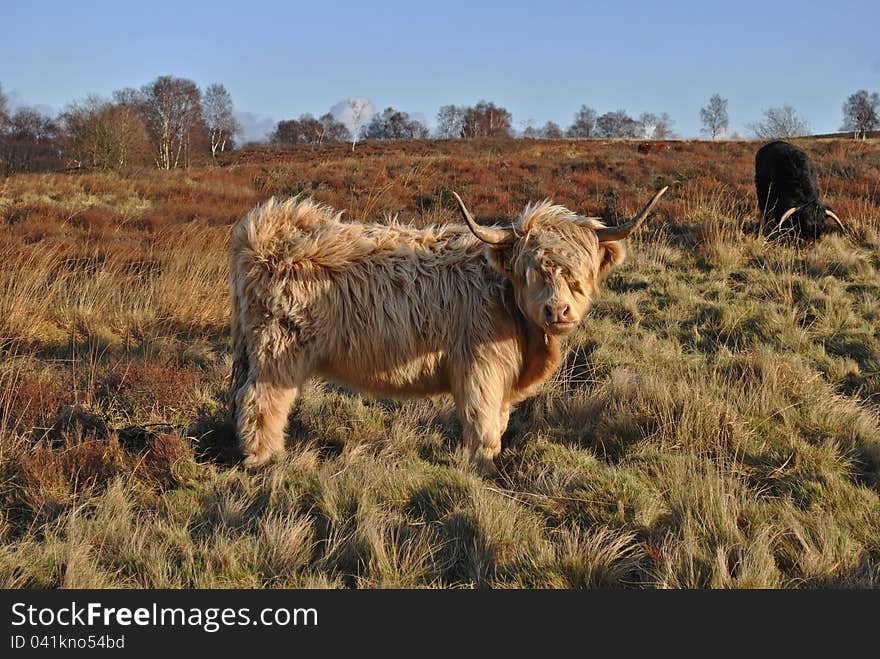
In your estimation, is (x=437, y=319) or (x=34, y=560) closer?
(x=34, y=560)

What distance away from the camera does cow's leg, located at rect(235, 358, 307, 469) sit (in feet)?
12.9

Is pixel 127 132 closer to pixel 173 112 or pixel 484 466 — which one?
pixel 173 112

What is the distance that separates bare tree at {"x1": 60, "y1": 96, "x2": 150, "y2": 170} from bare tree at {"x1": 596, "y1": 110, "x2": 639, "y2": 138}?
6709 centimetres

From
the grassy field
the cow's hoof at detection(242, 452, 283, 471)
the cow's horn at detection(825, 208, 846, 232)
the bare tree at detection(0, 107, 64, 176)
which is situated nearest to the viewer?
the grassy field

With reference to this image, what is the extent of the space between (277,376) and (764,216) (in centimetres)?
886

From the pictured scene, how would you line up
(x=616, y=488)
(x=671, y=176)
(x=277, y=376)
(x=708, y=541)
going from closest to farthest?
(x=708, y=541), (x=616, y=488), (x=277, y=376), (x=671, y=176)

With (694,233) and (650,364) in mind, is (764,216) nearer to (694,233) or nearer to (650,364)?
(694,233)

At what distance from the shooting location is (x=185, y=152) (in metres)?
48.2

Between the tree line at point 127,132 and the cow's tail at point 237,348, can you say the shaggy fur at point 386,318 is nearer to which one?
the cow's tail at point 237,348

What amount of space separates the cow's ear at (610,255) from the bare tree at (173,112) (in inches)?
1884

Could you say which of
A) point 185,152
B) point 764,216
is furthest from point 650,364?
point 185,152

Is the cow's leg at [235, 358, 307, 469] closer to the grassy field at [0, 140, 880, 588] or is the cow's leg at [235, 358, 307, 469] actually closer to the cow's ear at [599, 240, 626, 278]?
the grassy field at [0, 140, 880, 588]

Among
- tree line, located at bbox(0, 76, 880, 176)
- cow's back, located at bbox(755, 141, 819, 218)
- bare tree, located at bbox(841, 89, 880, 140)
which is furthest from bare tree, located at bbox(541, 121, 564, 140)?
cow's back, located at bbox(755, 141, 819, 218)

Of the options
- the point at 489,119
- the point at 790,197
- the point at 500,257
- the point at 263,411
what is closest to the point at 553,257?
the point at 500,257
